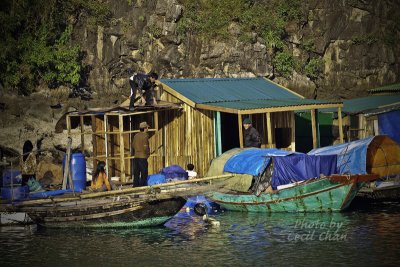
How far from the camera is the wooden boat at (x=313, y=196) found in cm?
2256

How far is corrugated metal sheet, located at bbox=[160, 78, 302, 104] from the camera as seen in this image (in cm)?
3023

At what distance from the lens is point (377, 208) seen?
24.8 metres

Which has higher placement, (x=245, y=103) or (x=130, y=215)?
(x=245, y=103)

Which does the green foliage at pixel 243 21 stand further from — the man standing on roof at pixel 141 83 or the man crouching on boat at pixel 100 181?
the man crouching on boat at pixel 100 181

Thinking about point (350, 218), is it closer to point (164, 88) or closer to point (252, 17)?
point (164, 88)

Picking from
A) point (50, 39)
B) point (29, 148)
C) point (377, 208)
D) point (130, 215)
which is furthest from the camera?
point (50, 39)

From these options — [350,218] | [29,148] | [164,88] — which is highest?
[164,88]

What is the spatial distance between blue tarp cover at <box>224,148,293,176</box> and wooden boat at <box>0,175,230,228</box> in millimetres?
2873

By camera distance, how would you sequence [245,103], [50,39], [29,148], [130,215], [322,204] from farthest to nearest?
[50,39], [29,148], [245,103], [322,204], [130,215]

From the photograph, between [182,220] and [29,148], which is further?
[29,148]

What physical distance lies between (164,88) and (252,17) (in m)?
16.3

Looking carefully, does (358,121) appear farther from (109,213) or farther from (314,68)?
(109,213)

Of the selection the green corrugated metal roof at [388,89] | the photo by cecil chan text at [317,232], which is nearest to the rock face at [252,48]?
the green corrugated metal roof at [388,89]

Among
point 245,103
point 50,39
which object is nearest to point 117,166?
point 245,103
